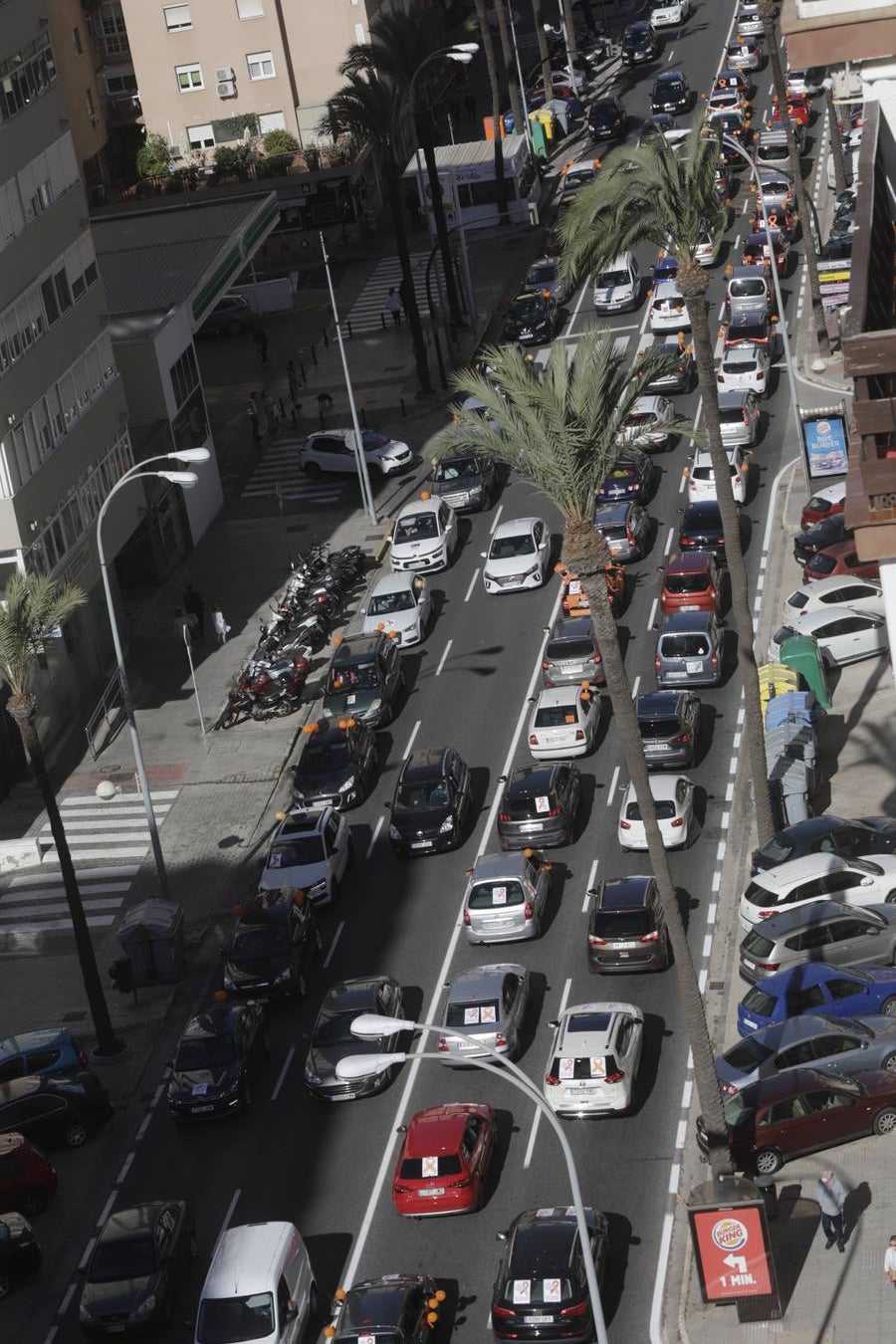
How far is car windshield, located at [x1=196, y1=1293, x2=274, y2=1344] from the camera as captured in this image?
1267 inches

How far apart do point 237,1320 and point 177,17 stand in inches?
3077

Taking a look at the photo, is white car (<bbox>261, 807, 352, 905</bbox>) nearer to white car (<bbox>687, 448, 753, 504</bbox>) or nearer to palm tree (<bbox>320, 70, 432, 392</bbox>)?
white car (<bbox>687, 448, 753, 504</bbox>)

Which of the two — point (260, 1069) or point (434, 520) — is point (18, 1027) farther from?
point (434, 520)

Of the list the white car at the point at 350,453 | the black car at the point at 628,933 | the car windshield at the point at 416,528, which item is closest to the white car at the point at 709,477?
the car windshield at the point at 416,528

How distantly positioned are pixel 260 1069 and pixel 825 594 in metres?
18.9

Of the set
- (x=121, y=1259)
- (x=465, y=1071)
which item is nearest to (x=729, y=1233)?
(x=465, y=1071)

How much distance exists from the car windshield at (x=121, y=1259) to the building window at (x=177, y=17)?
7507cm

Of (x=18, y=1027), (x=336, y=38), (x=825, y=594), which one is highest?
(x=336, y=38)

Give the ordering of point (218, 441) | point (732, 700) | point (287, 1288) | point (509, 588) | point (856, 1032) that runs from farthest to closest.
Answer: point (218, 441), point (509, 588), point (732, 700), point (856, 1032), point (287, 1288)

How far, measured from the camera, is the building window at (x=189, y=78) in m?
99.2

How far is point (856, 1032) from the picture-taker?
35.6 metres

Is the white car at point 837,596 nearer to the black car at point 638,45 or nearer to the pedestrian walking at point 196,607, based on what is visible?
the pedestrian walking at point 196,607

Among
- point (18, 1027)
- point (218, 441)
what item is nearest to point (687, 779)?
point (18, 1027)

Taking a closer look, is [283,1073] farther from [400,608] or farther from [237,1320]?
[400,608]
